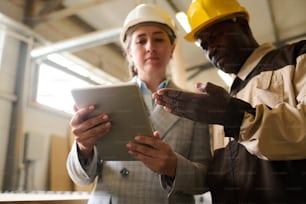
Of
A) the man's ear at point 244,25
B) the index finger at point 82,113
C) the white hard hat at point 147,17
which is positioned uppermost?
the white hard hat at point 147,17

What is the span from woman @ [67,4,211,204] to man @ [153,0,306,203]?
3.1 inches

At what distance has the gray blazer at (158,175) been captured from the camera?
2.49 ft

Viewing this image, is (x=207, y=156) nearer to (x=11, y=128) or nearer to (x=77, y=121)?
(x=77, y=121)

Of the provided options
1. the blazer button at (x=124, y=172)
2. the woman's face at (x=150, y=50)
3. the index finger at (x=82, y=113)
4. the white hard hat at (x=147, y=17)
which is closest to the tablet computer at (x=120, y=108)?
the index finger at (x=82, y=113)

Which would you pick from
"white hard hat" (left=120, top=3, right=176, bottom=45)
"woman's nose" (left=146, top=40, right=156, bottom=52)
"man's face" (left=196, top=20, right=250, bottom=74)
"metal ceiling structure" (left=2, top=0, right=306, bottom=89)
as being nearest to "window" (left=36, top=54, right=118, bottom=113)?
"metal ceiling structure" (left=2, top=0, right=306, bottom=89)

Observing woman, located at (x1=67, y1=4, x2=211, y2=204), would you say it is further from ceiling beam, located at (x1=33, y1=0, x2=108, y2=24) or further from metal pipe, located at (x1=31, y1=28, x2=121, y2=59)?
ceiling beam, located at (x1=33, y1=0, x2=108, y2=24)

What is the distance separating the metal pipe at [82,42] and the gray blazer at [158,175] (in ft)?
3.89

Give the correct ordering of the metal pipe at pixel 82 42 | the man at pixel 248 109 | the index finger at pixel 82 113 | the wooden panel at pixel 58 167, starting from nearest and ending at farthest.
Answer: the man at pixel 248 109, the index finger at pixel 82 113, the metal pipe at pixel 82 42, the wooden panel at pixel 58 167

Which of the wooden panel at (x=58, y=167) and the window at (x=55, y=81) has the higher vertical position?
the window at (x=55, y=81)

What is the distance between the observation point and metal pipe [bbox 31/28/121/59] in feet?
6.28

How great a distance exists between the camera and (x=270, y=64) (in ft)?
2.39

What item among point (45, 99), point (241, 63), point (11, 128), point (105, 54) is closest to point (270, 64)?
point (241, 63)

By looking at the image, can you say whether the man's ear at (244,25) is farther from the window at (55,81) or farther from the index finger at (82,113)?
the window at (55,81)

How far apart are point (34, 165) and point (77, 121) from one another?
1.80 meters
